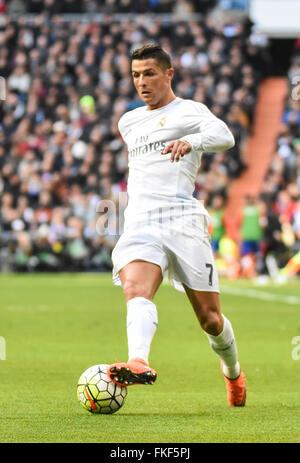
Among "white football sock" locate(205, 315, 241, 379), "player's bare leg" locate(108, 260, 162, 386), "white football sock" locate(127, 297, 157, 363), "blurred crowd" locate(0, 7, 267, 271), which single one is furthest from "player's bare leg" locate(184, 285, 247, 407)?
"blurred crowd" locate(0, 7, 267, 271)

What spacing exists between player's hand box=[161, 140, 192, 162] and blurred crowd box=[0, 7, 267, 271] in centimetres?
2146

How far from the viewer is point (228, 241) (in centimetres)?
2697

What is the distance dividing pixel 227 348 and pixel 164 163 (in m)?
1.29

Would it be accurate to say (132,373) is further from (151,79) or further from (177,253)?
(151,79)

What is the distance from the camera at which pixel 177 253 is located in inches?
271

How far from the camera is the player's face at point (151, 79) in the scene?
23.2 ft

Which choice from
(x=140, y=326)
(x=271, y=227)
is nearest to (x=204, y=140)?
(x=140, y=326)

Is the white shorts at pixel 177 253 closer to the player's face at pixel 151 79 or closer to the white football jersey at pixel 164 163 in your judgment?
the white football jersey at pixel 164 163

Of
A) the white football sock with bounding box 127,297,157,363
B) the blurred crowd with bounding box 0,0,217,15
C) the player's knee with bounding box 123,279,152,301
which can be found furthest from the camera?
the blurred crowd with bounding box 0,0,217,15

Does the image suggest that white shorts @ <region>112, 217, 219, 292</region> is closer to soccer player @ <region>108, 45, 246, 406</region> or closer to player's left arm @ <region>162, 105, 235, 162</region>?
soccer player @ <region>108, 45, 246, 406</region>

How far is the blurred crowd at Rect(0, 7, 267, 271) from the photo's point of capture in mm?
29000

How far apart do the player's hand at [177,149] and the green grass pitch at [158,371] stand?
1.56m
